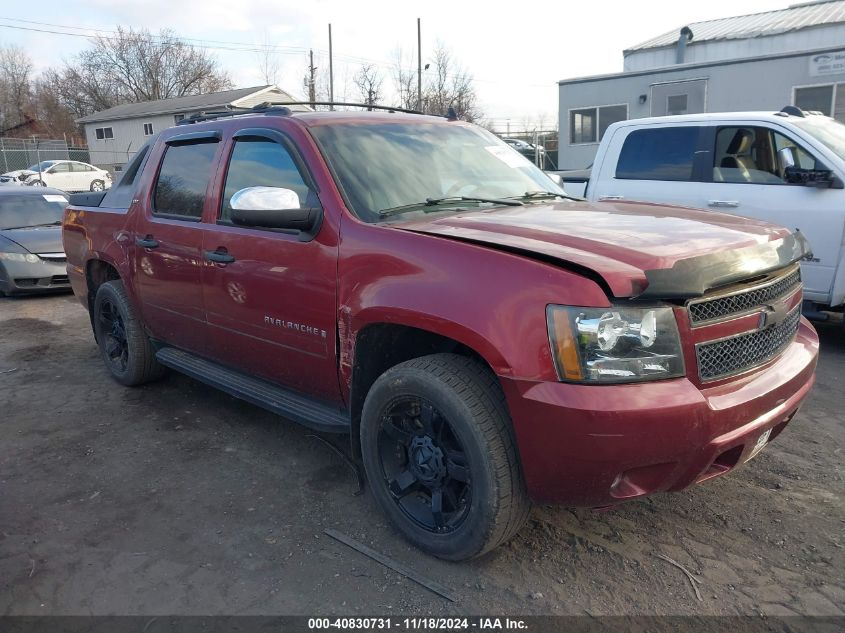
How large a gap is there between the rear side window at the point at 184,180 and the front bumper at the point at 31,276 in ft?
17.9

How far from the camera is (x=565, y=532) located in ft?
10.1

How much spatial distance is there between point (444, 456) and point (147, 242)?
8.88ft

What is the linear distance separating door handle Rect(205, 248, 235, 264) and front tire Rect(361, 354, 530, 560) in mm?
1273

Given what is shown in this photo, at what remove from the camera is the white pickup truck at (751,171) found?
555 cm

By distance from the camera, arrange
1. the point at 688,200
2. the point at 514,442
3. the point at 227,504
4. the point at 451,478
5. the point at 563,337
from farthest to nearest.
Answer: the point at 688,200 < the point at 227,504 < the point at 451,478 < the point at 514,442 < the point at 563,337

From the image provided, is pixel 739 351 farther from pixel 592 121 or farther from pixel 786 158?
pixel 592 121

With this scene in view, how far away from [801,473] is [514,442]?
1.93 meters

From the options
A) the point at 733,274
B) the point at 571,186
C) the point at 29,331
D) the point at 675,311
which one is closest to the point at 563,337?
the point at 675,311

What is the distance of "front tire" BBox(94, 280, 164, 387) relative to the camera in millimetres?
4941

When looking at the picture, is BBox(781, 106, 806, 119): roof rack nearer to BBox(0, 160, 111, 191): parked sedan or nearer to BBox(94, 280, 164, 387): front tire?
BBox(94, 280, 164, 387): front tire

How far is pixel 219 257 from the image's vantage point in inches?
148

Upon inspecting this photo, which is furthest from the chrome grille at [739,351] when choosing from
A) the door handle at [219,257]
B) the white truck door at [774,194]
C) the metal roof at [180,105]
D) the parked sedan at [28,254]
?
the metal roof at [180,105]

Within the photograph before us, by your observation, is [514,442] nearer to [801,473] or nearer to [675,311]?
[675,311]

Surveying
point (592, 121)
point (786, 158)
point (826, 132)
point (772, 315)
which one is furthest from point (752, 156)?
point (592, 121)
